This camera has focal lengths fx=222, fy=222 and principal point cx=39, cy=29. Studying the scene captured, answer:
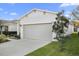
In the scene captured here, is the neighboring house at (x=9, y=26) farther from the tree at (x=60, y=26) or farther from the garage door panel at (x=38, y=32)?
the tree at (x=60, y=26)

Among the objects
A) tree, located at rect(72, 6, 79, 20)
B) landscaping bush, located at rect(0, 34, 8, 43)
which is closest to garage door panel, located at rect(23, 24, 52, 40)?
landscaping bush, located at rect(0, 34, 8, 43)

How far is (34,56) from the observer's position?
3.94 metres

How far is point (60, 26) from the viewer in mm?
3947

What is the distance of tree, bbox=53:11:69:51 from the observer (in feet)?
12.9

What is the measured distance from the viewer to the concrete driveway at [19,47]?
13.0 ft

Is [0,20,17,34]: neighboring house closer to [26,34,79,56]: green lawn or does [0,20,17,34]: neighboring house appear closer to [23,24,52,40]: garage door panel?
[23,24,52,40]: garage door panel

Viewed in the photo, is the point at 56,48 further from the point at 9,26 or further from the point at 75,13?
the point at 9,26

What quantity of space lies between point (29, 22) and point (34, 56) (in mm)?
647

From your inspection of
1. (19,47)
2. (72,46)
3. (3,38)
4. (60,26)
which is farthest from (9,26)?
(72,46)

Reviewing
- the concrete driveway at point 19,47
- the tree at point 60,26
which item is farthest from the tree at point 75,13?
the concrete driveway at point 19,47

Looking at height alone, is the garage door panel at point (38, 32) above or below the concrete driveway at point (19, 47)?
above

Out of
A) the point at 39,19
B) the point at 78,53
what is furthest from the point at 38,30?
the point at 78,53

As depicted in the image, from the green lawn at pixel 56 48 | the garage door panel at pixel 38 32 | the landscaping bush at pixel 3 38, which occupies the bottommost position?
the green lawn at pixel 56 48

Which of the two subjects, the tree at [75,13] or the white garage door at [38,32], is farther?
the white garage door at [38,32]
